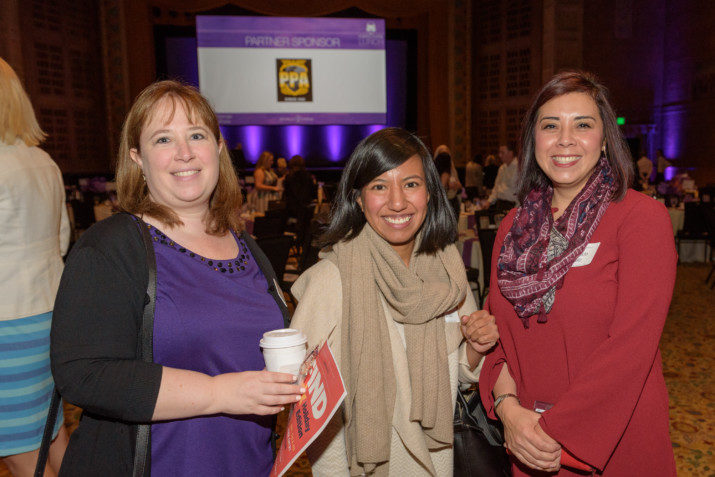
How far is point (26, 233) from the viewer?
2086 millimetres

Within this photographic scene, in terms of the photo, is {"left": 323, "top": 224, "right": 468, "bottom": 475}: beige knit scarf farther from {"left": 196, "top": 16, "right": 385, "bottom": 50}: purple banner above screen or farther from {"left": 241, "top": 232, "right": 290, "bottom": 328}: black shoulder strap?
{"left": 196, "top": 16, "right": 385, "bottom": 50}: purple banner above screen

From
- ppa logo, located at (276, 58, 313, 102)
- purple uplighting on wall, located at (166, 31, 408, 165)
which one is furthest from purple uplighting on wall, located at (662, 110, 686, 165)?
ppa logo, located at (276, 58, 313, 102)

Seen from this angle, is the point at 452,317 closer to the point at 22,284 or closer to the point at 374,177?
the point at 374,177

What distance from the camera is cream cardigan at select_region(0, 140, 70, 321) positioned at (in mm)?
2020

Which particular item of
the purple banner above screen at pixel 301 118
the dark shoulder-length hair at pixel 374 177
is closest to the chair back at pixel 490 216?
the dark shoulder-length hair at pixel 374 177

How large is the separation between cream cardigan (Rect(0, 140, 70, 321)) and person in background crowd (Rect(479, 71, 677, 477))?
1871mm

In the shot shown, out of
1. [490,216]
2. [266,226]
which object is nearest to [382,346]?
[266,226]

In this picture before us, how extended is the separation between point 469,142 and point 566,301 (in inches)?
537

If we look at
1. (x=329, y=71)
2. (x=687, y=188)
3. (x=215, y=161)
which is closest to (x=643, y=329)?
(x=215, y=161)

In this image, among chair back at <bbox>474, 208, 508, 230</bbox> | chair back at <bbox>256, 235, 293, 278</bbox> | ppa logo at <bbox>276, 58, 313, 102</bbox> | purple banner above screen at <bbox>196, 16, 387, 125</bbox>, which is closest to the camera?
chair back at <bbox>256, 235, 293, 278</bbox>

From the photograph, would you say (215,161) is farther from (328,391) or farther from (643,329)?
(643,329)

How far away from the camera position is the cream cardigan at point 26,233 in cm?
202

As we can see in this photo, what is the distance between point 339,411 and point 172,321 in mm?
654

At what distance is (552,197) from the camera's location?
1659 millimetres
